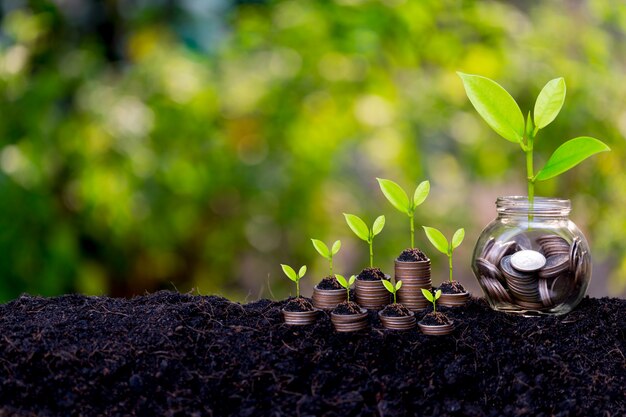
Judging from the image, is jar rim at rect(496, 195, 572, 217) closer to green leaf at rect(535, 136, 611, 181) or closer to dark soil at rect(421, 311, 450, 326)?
green leaf at rect(535, 136, 611, 181)

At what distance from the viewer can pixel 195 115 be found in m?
2.77

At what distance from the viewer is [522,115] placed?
4.32ft

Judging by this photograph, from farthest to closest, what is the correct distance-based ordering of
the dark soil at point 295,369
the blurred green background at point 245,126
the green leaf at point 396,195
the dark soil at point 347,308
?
1. the blurred green background at point 245,126
2. the green leaf at point 396,195
3. the dark soil at point 347,308
4. the dark soil at point 295,369

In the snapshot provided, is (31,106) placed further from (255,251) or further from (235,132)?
(255,251)

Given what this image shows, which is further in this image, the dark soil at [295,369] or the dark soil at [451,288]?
the dark soil at [451,288]

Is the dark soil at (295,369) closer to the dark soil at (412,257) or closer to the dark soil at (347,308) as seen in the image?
the dark soil at (347,308)

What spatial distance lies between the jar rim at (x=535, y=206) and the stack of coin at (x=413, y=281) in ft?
0.60

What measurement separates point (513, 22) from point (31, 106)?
1.92m

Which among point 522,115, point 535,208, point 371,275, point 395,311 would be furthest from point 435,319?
point 522,115

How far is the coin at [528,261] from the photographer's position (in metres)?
1.28

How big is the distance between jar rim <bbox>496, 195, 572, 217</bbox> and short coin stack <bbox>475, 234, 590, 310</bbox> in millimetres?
47

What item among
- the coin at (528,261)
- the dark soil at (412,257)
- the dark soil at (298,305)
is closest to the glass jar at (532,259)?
the coin at (528,261)

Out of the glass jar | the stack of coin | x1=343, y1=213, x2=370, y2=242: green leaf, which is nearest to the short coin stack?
the glass jar

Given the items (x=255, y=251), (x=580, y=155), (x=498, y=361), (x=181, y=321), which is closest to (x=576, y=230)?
(x=580, y=155)
